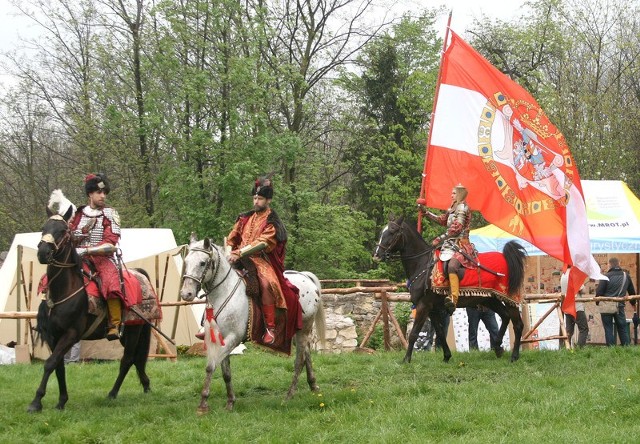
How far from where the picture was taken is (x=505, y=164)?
12.4 metres

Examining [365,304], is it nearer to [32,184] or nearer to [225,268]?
[225,268]

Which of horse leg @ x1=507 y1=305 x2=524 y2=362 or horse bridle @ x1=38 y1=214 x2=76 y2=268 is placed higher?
horse bridle @ x1=38 y1=214 x2=76 y2=268

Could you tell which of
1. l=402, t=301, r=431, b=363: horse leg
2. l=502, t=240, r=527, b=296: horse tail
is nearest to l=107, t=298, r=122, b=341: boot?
l=402, t=301, r=431, b=363: horse leg

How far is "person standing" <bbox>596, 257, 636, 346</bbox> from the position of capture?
16.1 metres

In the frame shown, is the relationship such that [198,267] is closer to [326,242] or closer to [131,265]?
[131,265]

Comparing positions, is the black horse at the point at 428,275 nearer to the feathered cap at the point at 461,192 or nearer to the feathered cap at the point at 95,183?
the feathered cap at the point at 461,192

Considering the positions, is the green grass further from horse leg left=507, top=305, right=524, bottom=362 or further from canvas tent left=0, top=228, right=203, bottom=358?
canvas tent left=0, top=228, right=203, bottom=358

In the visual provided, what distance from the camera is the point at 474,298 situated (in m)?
12.6

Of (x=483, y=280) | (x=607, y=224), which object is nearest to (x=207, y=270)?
(x=483, y=280)

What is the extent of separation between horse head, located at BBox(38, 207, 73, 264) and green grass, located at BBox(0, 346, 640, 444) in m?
1.78

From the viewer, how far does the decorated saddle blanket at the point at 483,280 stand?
12.2m

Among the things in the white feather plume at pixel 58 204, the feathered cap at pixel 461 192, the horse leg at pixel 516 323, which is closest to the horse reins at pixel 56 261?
the white feather plume at pixel 58 204

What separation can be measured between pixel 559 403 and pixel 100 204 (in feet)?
19.4

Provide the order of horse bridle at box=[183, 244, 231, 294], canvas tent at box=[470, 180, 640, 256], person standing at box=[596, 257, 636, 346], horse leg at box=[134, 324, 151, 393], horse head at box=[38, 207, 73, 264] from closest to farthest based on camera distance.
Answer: horse bridle at box=[183, 244, 231, 294] < horse head at box=[38, 207, 73, 264] < horse leg at box=[134, 324, 151, 393] < person standing at box=[596, 257, 636, 346] < canvas tent at box=[470, 180, 640, 256]
